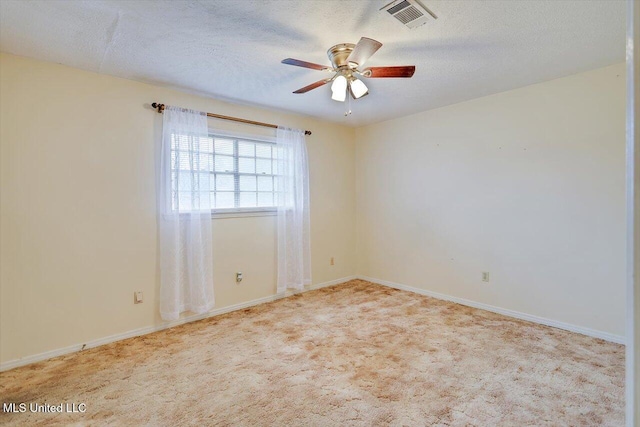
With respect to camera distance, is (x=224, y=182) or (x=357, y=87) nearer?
(x=357, y=87)

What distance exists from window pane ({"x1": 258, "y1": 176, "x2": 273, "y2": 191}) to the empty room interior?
28 millimetres

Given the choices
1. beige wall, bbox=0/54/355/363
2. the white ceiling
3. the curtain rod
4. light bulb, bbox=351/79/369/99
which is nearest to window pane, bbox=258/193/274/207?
beige wall, bbox=0/54/355/363

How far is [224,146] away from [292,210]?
1141 mm

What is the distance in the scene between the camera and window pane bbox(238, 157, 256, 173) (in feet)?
12.2

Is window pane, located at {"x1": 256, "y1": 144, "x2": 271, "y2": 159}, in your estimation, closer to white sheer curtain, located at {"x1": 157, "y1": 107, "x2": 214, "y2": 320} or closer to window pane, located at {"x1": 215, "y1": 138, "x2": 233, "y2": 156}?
window pane, located at {"x1": 215, "y1": 138, "x2": 233, "y2": 156}

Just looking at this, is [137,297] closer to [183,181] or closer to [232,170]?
[183,181]

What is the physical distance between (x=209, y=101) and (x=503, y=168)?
3.27m

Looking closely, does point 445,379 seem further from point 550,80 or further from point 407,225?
point 550,80

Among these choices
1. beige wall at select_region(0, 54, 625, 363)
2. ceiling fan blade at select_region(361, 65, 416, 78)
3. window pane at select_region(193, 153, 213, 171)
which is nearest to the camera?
ceiling fan blade at select_region(361, 65, 416, 78)

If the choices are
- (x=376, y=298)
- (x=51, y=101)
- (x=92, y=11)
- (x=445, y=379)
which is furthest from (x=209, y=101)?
(x=445, y=379)

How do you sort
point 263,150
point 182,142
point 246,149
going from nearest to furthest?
point 182,142
point 246,149
point 263,150

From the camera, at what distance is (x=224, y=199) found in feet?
11.8

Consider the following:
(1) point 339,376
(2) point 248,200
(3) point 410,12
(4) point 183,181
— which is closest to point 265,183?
(2) point 248,200

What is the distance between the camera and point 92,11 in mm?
1866
